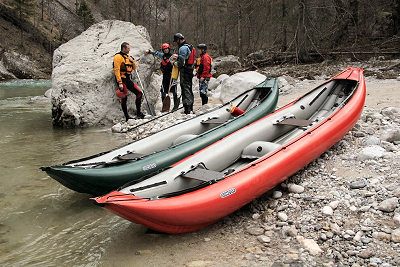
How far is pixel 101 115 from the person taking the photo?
339 inches

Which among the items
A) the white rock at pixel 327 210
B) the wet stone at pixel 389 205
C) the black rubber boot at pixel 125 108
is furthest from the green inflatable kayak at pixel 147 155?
the black rubber boot at pixel 125 108

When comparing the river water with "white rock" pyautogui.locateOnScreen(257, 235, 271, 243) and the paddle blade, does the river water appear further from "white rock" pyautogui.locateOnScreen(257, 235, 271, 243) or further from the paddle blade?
the paddle blade

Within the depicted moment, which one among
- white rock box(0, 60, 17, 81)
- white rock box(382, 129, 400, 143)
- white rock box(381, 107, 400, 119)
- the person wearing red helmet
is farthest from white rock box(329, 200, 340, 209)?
white rock box(0, 60, 17, 81)

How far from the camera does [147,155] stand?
4.54 m

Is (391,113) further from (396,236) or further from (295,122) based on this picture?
(396,236)

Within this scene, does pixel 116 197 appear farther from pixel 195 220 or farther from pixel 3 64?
pixel 3 64

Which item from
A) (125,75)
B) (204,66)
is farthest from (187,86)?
(125,75)

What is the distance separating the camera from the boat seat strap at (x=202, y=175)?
11.7 ft

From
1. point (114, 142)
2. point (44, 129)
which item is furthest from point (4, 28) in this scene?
point (114, 142)

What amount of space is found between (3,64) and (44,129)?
1880 cm

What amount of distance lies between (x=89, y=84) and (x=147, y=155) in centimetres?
460

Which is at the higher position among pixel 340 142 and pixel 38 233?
pixel 340 142

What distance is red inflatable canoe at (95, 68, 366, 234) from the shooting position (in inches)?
126

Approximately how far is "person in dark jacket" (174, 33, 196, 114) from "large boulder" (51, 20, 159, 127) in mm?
1503
